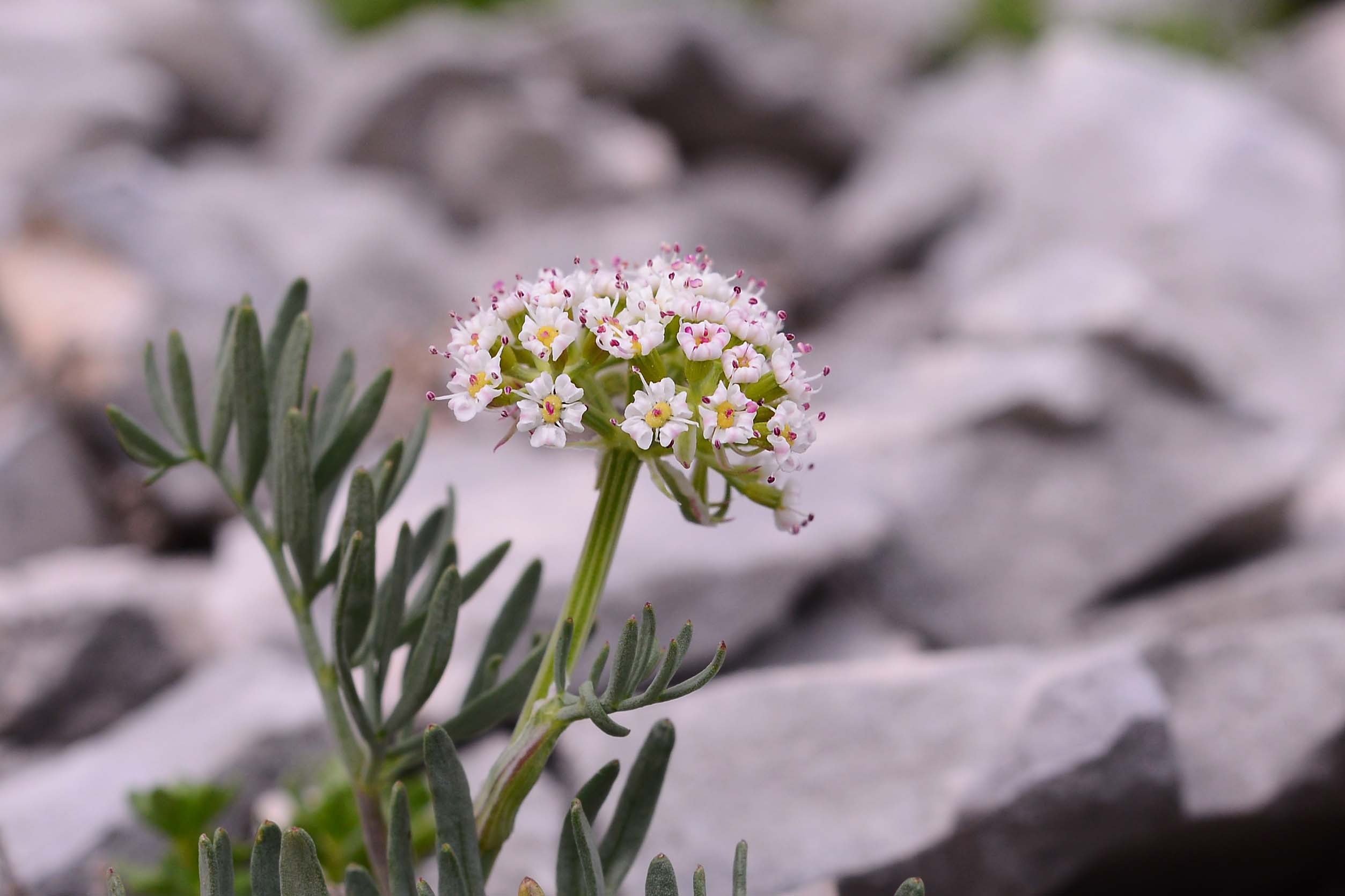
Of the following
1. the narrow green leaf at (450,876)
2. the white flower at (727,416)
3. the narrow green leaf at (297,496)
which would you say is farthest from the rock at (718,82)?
the narrow green leaf at (450,876)

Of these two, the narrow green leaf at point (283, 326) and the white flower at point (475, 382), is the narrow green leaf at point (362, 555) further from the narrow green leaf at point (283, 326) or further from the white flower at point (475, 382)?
the narrow green leaf at point (283, 326)

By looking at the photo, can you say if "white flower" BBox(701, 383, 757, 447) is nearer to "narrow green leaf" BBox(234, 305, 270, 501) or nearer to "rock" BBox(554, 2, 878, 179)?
"narrow green leaf" BBox(234, 305, 270, 501)

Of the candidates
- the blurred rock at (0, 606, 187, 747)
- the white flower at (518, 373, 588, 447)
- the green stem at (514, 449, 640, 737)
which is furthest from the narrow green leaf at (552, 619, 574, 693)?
the blurred rock at (0, 606, 187, 747)

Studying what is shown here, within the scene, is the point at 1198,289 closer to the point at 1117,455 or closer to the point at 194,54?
the point at 1117,455

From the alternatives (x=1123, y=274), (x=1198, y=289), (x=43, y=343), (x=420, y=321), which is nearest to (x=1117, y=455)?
(x=1123, y=274)

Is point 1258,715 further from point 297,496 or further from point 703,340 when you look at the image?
point 297,496

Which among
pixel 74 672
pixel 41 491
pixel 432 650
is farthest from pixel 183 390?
pixel 41 491
